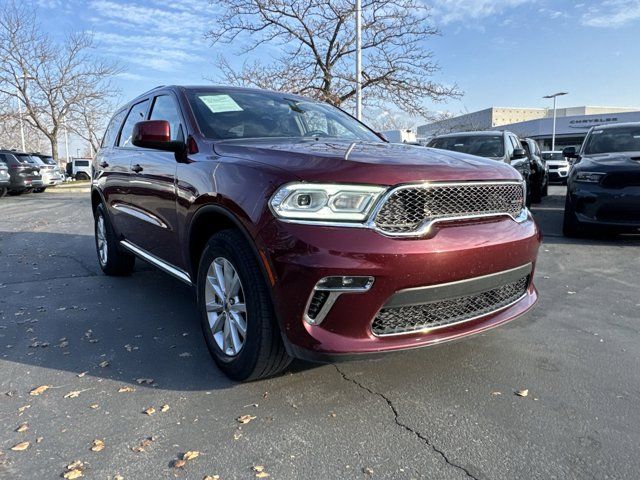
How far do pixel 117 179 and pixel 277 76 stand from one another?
562 inches

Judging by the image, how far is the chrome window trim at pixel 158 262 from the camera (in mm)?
3504

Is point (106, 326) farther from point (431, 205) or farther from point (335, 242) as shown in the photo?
point (431, 205)

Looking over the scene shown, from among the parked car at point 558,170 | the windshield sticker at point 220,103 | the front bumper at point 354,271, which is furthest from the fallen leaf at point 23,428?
the parked car at point 558,170

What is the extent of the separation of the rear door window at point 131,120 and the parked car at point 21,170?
53.4 ft

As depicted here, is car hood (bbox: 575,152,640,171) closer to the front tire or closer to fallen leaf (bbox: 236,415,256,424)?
the front tire

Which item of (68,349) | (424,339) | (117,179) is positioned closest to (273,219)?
(424,339)

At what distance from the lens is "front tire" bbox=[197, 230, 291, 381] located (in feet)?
8.25

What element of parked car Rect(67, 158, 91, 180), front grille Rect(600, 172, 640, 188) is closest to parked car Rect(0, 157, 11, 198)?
parked car Rect(67, 158, 91, 180)

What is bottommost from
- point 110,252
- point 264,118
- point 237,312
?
point 110,252

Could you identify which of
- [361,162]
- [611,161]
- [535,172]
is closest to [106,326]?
[361,162]

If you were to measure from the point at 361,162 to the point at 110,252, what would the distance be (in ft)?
12.6

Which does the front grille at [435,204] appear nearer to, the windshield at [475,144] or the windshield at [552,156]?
the windshield at [475,144]

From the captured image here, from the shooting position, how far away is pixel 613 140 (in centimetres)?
777

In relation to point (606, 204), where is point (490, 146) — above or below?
above
